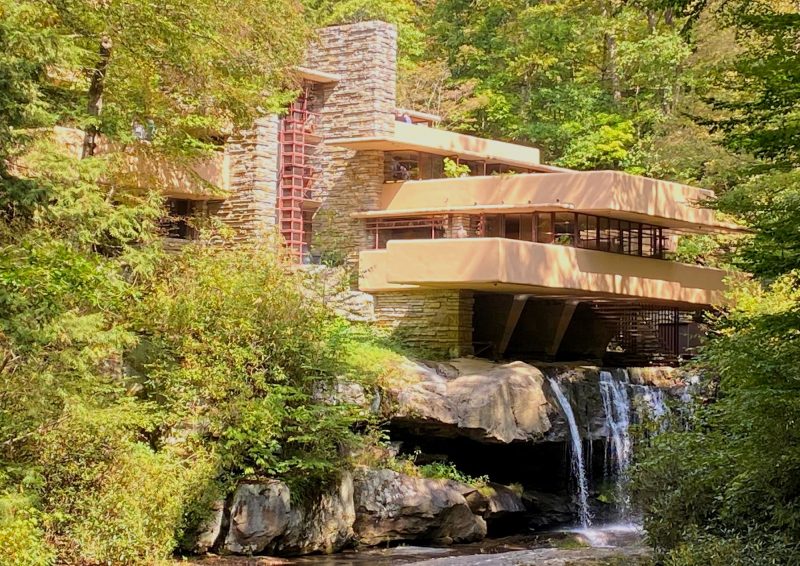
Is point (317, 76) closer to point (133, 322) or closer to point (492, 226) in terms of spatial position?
point (492, 226)

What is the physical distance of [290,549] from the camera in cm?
1753

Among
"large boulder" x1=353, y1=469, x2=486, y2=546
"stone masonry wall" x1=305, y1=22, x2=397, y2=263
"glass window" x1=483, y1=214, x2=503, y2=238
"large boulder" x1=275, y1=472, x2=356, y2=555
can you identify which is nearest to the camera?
"large boulder" x1=275, y1=472, x2=356, y2=555

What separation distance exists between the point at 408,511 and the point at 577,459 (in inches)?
203

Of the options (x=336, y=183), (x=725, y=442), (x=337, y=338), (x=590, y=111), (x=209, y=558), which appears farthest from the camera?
(x=590, y=111)

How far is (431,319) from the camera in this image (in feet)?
85.4

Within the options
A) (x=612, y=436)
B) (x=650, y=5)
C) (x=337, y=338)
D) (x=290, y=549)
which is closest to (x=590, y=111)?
Result: (x=612, y=436)

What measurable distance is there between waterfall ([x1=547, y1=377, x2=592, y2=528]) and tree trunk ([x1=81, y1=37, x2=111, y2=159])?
10.00 metres

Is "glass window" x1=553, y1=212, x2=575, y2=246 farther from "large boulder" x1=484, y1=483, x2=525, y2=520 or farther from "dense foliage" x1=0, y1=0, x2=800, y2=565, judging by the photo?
"large boulder" x1=484, y1=483, x2=525, y2=520

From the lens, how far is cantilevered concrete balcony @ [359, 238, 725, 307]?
24016 mm

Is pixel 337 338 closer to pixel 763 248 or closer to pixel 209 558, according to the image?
pixel 209 558

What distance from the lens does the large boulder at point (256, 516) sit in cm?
1695

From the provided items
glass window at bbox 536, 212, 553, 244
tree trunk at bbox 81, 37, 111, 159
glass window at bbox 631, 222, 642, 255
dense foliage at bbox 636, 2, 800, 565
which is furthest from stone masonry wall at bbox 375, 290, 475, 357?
dense foliage at bbox 636, 2, 800, 565

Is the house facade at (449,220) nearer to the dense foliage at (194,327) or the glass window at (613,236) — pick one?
the glass window at (613,236)

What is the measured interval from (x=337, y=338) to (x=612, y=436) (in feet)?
23.3
